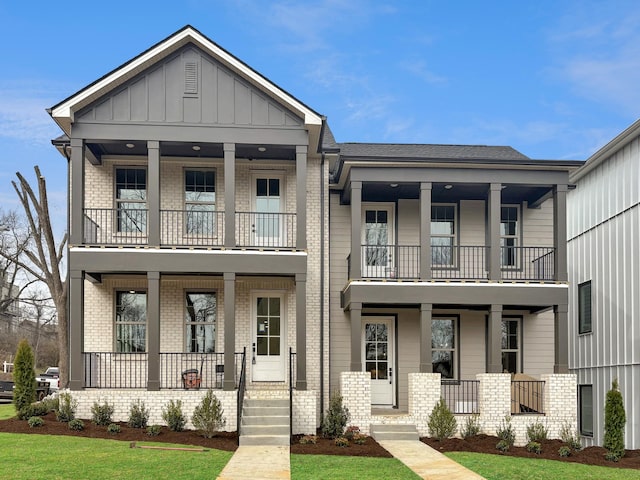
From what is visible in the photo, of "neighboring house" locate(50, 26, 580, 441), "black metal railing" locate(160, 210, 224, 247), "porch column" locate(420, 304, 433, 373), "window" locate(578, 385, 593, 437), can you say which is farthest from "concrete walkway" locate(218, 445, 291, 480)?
"window" locate(578, 385, 593, 437)

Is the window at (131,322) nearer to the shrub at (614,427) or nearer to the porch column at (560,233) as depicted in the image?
the porch column at (560,233)

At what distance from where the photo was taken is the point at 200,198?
58.5 ft

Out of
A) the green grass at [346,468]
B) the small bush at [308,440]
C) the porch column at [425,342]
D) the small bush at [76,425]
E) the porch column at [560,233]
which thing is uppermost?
the porch column at [560,233]

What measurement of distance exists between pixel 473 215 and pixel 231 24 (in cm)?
900

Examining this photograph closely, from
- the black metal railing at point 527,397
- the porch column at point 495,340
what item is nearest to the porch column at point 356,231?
the porch column at point 495,340

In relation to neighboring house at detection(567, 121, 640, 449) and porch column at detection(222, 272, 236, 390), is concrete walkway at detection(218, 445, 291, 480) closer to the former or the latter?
porch column at detection(222, 272, 236, 390)

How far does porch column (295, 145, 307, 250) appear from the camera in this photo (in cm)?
1605

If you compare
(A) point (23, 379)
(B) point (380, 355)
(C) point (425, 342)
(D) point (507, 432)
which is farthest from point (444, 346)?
(A) point (23, 379)

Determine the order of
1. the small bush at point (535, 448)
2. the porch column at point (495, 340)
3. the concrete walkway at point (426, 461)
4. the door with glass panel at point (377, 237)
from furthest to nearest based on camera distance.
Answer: the door with glass panel at point (377, 237), the porch column at point (495, 340), the small bush at point (535, 448), the concrete walkway at point (426, 461)

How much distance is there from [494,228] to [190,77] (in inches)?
319

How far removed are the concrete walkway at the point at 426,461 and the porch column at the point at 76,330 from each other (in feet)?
22.4

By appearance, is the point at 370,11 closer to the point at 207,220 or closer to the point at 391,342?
the point at 207,220

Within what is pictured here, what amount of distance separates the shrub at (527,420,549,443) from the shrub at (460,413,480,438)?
3.68 ft

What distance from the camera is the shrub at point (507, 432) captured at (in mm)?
15180
